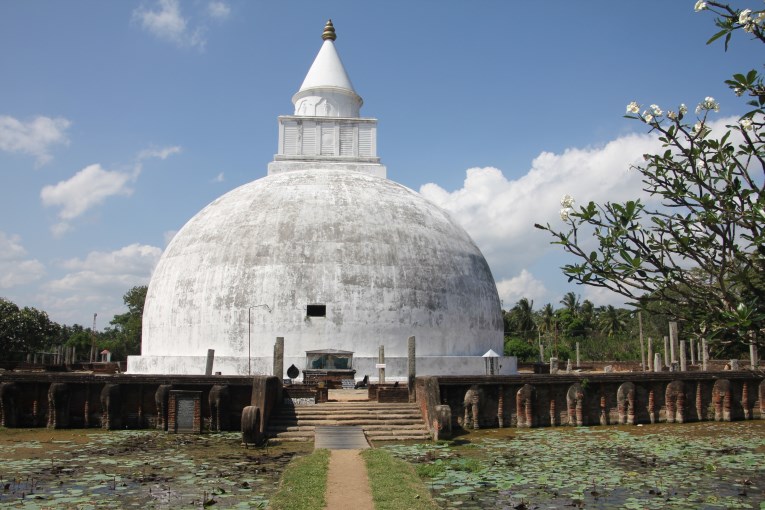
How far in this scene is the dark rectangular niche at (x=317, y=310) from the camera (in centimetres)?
2039

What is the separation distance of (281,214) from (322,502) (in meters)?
15.3

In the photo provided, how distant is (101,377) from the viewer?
14102mm

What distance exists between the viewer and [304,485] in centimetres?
822

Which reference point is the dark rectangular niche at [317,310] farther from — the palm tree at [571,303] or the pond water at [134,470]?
the palm tree at [571,303]

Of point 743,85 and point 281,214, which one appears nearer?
point 743,85

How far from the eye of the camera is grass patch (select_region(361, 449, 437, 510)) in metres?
7.42

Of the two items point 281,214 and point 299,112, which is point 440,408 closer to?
point 281,214

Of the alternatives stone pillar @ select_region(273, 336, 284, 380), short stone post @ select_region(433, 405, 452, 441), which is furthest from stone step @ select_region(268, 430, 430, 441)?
stone pillar @ select_region(273, 336, 284, 380)

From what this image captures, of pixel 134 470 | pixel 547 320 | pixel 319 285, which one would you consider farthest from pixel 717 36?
pixel 547 320

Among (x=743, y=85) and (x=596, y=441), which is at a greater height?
(x=743, y=85)

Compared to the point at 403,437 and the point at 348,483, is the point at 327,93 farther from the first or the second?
the point at 348,483

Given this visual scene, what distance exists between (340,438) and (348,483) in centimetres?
350

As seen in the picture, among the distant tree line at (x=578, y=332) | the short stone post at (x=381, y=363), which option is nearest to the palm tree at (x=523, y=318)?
the distant tree line at (x=578, y=332)

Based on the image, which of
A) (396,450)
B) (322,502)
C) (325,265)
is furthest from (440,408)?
(325,265)
